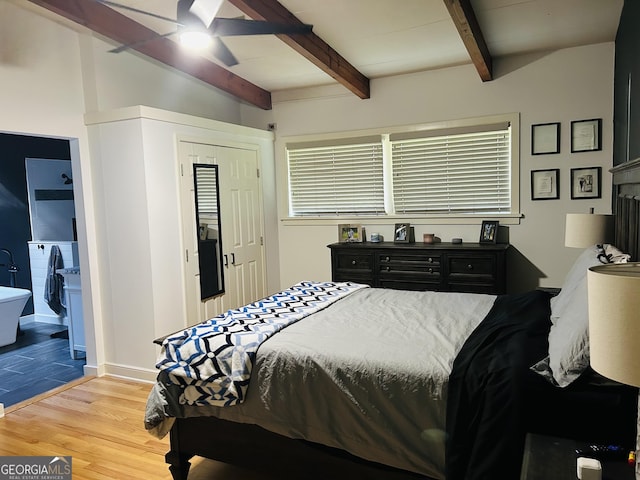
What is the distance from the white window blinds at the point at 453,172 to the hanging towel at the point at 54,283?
3929 mm

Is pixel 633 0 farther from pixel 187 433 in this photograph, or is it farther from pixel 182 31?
pixel 187 433

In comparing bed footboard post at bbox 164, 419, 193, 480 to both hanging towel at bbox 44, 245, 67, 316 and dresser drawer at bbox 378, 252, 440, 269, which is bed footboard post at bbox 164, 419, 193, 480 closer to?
dresser drawer at bbox 378, 252, 440, 269

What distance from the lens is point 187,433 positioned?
2480 mm

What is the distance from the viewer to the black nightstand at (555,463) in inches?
51.1

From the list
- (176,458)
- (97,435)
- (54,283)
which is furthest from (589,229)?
(54,283)

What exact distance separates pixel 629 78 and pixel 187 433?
11.1 feet

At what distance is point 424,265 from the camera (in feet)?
14.4

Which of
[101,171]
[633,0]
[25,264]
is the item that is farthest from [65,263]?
[633,0]

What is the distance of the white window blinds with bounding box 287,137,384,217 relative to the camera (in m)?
5.11

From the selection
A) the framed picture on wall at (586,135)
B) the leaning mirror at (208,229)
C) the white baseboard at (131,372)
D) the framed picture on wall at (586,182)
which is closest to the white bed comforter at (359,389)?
the white baseboard at (131,372)

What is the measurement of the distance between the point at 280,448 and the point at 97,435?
1507mm

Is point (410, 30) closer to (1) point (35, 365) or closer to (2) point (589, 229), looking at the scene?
(2) point (589, 229)

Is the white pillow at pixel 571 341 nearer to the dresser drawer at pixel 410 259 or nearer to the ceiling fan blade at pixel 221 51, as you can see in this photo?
the dresser drawer at pixel 410 259

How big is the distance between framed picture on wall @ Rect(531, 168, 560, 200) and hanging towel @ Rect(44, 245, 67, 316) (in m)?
5.16
